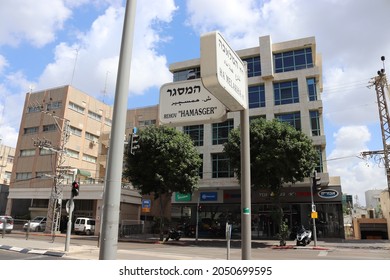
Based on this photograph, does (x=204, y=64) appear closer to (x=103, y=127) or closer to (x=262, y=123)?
(x=262, y=123)

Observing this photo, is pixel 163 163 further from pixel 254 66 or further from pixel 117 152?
pixel 117 152

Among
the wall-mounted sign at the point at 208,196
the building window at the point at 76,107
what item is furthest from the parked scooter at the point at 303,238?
the building window at the point at 76,107

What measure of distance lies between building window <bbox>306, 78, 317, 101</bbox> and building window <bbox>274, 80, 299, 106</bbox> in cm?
124

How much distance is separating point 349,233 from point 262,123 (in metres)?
41.8

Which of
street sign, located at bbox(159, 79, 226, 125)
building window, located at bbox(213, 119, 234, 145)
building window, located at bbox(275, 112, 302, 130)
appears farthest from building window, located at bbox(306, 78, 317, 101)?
street sign, located at bbox(159, 79, 226, 125)

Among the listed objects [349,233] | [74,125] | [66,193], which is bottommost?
[349,233]

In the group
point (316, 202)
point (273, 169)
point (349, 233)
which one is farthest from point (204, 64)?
point (349, 233)

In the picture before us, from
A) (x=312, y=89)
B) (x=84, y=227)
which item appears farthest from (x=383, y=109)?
(x=84, y=227)

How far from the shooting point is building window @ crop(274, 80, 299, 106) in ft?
118

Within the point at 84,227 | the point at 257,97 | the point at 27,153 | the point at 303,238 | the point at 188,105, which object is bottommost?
the point at 303,238

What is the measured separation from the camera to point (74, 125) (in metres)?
48.0

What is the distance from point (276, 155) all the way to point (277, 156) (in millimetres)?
189

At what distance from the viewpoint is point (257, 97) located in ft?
124

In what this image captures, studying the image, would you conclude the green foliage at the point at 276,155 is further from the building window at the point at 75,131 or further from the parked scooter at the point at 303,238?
the building window at the point at 75,131
